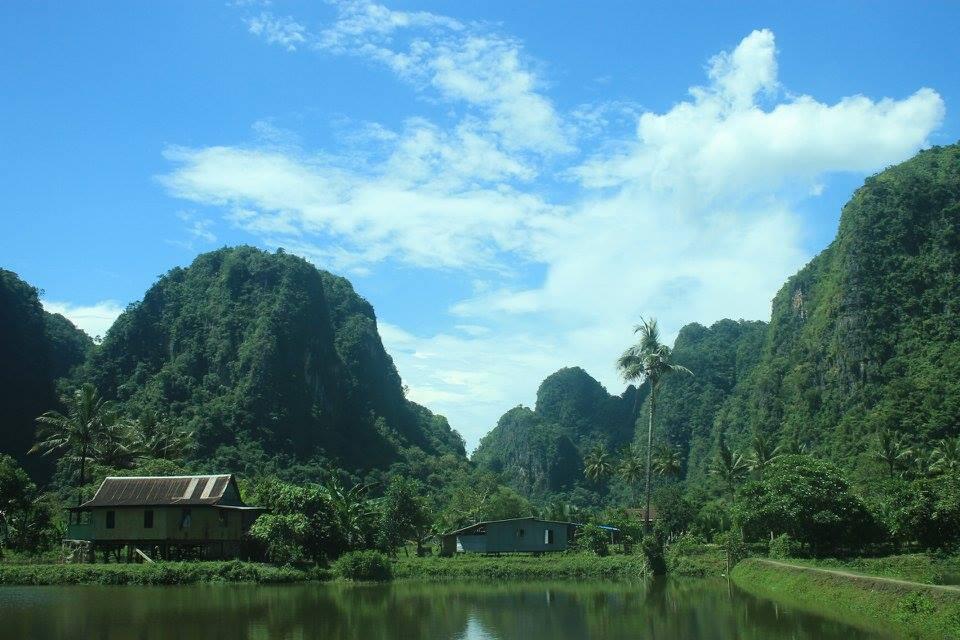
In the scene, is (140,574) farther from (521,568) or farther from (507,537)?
(507,537)

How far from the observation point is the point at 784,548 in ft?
119

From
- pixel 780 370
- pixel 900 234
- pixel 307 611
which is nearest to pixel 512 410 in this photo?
pixel 780 370

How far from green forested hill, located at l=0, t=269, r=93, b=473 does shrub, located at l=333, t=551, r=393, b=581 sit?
39211 mm

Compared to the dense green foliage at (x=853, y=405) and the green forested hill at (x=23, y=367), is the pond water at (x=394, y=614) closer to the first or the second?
the dense green foliage at (x=853, y=405)

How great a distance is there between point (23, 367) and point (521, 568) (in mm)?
52466

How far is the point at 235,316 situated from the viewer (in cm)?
9281

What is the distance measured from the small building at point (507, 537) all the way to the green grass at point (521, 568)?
7.52 meters

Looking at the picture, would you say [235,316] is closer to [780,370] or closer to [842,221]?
[780,370]

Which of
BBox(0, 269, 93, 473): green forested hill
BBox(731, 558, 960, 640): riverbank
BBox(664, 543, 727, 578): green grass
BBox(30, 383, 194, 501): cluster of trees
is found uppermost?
BBox(0, 269, 93, 473): green forested hill

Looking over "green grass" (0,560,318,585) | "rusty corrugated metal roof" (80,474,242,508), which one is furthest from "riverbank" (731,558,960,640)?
"rusty corrugated metal roof" (80,474,242,508)

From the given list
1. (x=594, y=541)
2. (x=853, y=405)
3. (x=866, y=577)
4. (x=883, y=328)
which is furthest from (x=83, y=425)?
(x=883, y=328)

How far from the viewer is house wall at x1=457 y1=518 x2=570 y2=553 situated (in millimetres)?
50781

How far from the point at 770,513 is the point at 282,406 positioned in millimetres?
60356

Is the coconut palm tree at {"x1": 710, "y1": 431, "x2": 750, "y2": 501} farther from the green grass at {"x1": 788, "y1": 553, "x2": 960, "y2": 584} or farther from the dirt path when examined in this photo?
the dirt path
